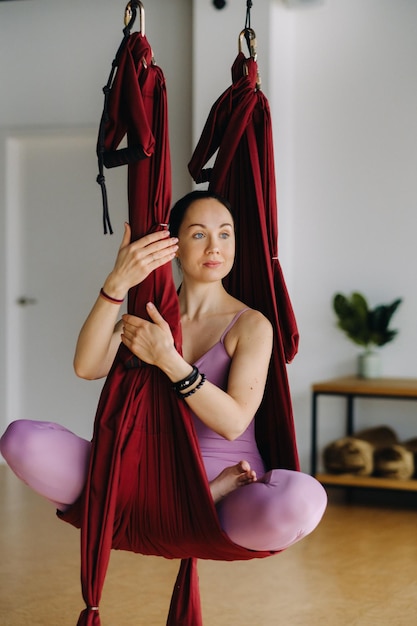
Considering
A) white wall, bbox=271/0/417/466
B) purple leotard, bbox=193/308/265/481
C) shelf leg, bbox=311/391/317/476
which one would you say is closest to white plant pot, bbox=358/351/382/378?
white wall, bbox=271/0/417/466

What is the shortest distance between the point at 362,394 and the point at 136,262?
9.34ft

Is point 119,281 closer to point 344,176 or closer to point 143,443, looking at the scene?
point 143,443

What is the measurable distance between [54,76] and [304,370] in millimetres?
2422

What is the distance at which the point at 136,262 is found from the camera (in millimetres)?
2006

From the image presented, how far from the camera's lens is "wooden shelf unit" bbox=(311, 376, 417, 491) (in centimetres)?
458

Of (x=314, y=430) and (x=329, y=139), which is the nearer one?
(x=314, y=430)

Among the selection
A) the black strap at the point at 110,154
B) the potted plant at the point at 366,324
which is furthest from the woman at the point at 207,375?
the potted plant at the point at 366,324

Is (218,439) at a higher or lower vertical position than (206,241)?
lower

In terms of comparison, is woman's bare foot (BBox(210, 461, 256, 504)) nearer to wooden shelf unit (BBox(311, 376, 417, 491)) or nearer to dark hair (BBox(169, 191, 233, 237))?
dark hair (BBox(169, 191, 233, 237))

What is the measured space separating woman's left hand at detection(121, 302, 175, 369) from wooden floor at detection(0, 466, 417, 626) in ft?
4.17

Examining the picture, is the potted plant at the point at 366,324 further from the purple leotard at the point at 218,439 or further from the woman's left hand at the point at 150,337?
the woman's left hand at the point at 150,337

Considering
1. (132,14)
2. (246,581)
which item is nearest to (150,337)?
(132,14)

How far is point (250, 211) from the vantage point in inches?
92.9

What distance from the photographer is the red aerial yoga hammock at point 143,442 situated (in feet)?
6.45
